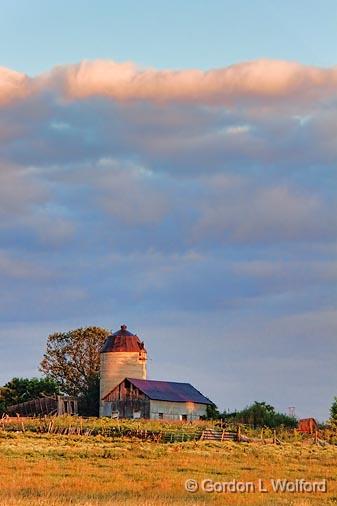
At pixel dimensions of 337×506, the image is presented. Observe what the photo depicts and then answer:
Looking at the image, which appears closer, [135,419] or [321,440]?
[321,440]

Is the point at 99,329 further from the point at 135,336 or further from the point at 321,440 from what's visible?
the point at 321,440

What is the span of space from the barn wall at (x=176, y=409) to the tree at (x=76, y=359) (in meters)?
17.6

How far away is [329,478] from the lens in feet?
119

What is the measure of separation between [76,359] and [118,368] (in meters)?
17.4

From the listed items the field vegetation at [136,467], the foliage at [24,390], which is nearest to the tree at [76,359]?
the foliage at [24,390]

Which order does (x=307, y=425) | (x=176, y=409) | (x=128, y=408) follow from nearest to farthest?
(x=307, y=425) → (x=128, y=408) → (x=176, y=409)

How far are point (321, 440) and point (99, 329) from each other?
4726 centimetres

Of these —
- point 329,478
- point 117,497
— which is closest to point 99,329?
point 329,478

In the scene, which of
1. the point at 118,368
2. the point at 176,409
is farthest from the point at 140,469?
the point at 118,368

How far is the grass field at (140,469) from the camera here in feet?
92.1

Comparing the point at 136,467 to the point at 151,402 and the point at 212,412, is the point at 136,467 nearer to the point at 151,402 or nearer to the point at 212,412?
the point at 151,402

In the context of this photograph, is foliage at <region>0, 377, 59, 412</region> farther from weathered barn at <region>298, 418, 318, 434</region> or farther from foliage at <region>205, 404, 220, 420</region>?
weathered barn at <region>298, 418, 318, 434</region>

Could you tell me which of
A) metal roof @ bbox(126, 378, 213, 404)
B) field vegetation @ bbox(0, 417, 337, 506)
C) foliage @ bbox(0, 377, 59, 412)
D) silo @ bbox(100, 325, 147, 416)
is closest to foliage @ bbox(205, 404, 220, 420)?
metal roof @ bbox(126, 378, 213, 404)

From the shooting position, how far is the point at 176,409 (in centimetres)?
8919
